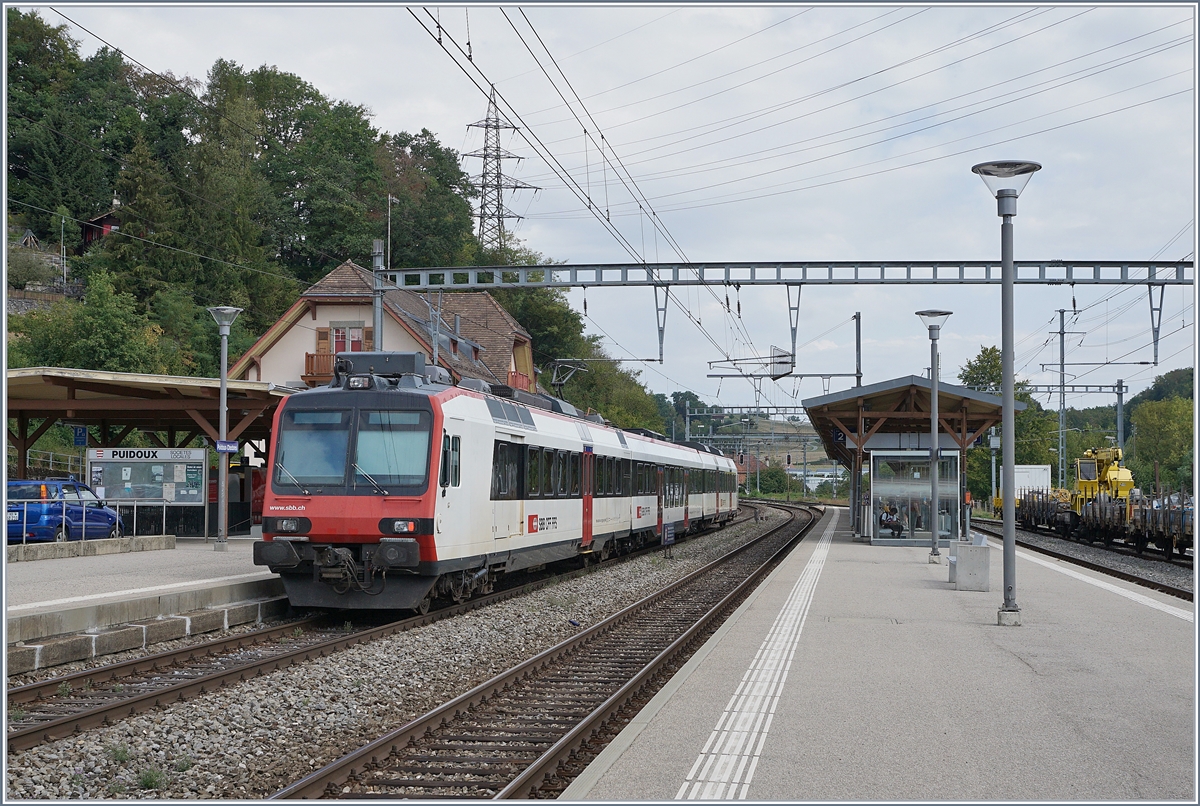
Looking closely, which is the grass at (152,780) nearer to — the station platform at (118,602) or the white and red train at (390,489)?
the station platform at (118,602)

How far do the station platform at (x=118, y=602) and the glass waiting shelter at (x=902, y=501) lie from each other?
1756cm

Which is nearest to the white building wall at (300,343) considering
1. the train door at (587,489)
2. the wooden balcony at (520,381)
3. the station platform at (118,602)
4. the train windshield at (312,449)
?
the wooden balcony at (520,381)

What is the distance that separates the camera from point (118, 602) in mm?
12250

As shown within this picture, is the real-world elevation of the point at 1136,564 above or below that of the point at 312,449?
below

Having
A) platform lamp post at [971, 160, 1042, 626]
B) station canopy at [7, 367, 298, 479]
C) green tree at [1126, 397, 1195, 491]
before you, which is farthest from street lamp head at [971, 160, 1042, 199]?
green tree at [1126, 397, 1195, 491]

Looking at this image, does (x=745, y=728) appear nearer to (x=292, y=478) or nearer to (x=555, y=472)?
(x=292, y=478)

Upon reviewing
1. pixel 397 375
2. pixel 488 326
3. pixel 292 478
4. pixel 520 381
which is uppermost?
pixel 488 326

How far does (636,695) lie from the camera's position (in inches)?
393

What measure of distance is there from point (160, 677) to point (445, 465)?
4.50 m

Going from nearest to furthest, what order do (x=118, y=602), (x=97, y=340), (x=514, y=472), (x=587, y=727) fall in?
(x=587, y=727), (x=118, y=602), (x=514, y=472), (x=97, y=340)

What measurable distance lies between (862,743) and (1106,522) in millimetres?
31985

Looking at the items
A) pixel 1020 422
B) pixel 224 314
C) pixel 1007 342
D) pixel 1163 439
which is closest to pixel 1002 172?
pixel 1007 342

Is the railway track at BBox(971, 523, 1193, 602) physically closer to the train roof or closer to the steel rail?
the steel rail

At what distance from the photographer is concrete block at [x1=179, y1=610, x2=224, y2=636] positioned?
1297cm
